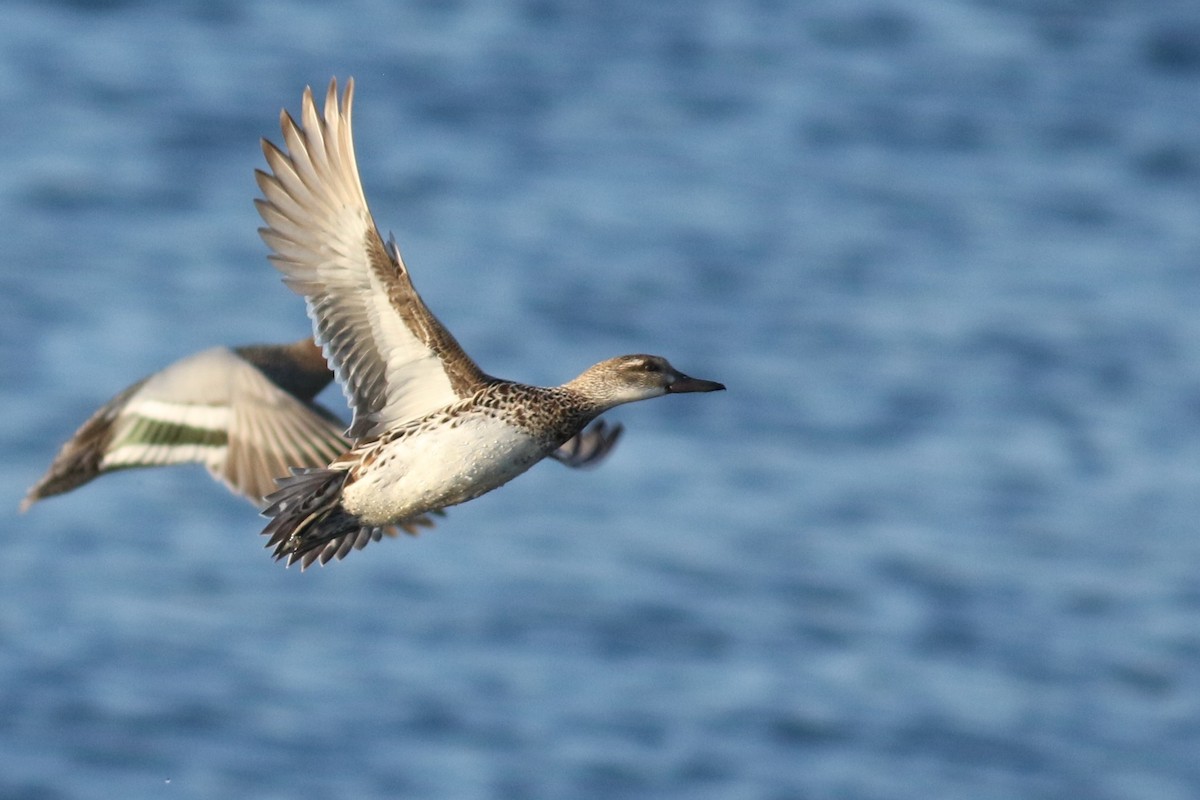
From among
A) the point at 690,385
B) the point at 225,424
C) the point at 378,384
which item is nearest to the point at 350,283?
the point at 378,384

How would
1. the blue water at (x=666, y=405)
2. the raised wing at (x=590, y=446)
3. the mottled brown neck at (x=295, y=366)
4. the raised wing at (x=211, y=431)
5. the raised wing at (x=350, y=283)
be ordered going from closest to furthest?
the raised wing at (x=350, y=283)
the raised wing at (x=590, y=446)
the raised wing at (x=211, y=431)
the mottled brown neck at (x=295, y=366)
the blue water at (x=666, y=405)

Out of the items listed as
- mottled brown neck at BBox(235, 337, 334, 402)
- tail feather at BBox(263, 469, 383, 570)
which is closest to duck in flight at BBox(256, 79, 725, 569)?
tail feather at BBox(263, 469, 383, 570)

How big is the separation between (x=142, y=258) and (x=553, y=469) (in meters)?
4.33

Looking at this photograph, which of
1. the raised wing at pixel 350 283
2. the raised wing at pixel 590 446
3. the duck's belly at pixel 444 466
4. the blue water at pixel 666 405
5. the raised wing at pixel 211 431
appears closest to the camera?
the duck's belly at pixel 444 466

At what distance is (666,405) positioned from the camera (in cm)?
1686

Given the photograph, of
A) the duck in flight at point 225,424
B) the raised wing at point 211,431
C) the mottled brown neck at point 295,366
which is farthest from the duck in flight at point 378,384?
the mottled brown neck at point 295,366

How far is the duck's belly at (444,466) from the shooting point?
5.62 meters

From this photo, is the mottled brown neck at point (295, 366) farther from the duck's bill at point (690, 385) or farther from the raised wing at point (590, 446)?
the duck's bill at point (690, 385)

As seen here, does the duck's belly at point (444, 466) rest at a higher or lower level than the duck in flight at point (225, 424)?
lower

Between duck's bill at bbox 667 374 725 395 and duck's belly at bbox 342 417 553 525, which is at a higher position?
duck's bill at bbox 667 374 725 395

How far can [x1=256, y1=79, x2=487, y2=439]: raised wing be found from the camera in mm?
5871

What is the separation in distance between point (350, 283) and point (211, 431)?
2785mm

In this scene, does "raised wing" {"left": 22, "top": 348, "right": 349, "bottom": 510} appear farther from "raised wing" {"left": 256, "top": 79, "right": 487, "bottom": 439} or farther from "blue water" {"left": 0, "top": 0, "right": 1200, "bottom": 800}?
"blue water" {"left": 0, "top": 0, "right": 1200, "bottom": 800}

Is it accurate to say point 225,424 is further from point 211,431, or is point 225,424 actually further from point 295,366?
point 295,366
